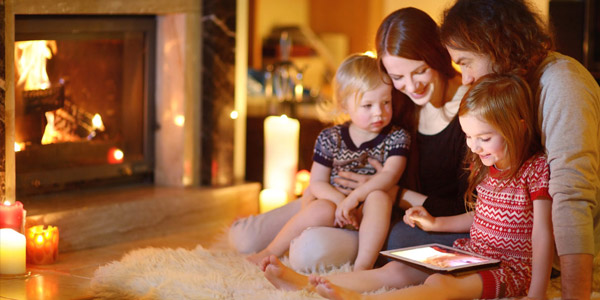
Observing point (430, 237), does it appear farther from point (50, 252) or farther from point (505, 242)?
point (50, 252)

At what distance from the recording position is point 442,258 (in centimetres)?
205

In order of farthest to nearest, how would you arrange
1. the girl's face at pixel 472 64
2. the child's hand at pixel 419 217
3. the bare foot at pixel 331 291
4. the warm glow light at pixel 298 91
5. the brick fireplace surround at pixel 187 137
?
the warm glow light at pixel 298 91
the brick fireplace surround at pixel 187 137
the child's hand at pixel 419 217
the girl's face at pixel 472 64
the bare foot at pixel 331 291

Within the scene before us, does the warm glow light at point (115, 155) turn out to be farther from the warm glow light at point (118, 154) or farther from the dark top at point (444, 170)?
the dark top at point (444, 170)

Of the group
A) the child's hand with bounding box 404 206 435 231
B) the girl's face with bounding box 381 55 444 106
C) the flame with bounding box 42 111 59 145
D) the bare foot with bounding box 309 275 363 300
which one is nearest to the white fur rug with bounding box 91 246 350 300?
the bare foot with bounding box 309 275 363 300

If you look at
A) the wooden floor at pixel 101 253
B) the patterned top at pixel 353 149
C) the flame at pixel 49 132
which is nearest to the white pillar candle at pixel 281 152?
the wooden floor at pixel 101 253

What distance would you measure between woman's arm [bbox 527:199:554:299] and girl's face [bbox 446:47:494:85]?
0.36 meters

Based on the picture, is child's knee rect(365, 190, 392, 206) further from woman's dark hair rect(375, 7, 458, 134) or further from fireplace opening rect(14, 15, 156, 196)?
fireplace opening rect(14, 15, 156, 196)

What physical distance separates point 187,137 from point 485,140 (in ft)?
4.89

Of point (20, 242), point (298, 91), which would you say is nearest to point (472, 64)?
point (20, 242)

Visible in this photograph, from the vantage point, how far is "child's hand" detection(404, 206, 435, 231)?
2.22 m

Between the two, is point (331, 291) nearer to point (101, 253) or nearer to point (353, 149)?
point (353, 149)

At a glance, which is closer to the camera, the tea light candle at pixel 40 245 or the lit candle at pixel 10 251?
the lit candle at pixel 10 251

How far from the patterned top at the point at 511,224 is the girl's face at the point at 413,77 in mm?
353

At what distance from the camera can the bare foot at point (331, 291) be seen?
1.85 meters
